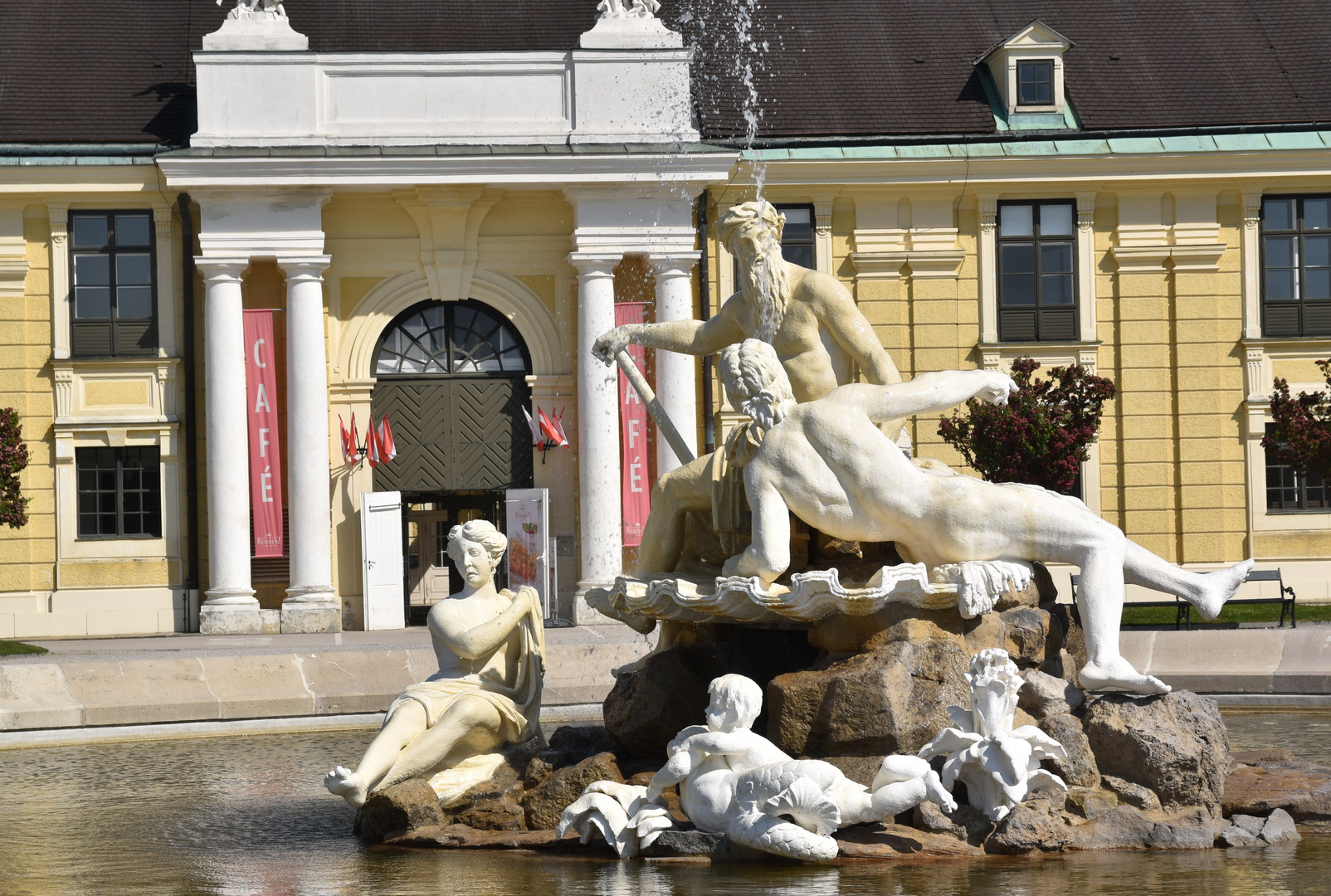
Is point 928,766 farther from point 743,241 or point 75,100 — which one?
point 75,100

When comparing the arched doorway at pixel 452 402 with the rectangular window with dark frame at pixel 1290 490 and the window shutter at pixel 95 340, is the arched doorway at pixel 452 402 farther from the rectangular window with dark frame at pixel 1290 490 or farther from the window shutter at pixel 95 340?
the rectangular window with dark frame at pixel 1290 490

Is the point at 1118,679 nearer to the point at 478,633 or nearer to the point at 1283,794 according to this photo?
the point at 1283,794

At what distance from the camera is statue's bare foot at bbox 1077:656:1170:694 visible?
8.97 meters

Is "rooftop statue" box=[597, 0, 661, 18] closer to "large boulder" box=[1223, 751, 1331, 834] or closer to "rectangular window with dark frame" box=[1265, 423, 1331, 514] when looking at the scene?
"rectangular window with dark frame" box=[1265, 423, 1331, 514]

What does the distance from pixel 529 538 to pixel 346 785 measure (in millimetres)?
20494

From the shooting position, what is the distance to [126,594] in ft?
98.9

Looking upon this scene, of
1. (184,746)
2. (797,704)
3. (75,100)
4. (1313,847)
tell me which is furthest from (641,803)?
(75,100)

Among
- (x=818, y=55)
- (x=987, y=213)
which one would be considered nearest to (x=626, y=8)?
(x=818, y=55)

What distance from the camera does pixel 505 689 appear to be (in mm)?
10258

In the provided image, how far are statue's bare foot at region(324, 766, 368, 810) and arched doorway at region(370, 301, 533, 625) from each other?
21674mm

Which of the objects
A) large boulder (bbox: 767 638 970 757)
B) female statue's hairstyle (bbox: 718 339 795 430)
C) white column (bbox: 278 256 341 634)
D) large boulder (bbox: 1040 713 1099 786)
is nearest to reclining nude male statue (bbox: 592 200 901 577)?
female statue's hairstyle (bbox: 718 339 795 430)

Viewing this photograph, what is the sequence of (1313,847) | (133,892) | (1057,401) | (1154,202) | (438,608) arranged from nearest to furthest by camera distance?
(133,892) < (1313,847) < (438,608) < (1057,401) < (1154,202)

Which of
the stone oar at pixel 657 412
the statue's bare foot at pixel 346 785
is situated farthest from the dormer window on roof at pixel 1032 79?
the statue's bare foot at pixel 346 785

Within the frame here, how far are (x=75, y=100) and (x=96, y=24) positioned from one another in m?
2.34
